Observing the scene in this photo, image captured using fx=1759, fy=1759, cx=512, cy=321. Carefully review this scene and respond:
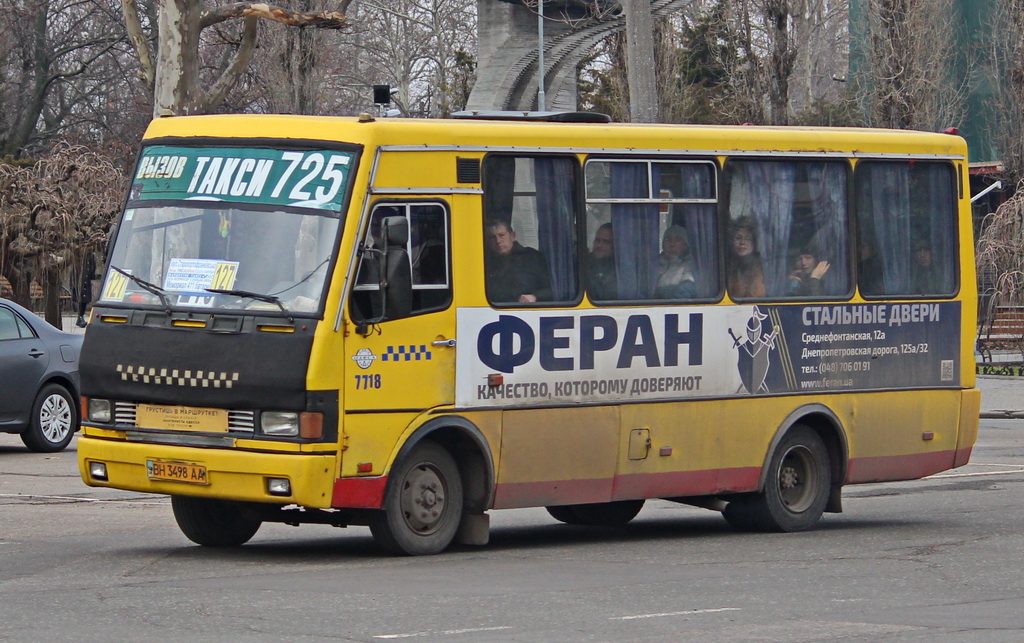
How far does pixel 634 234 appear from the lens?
38.9 ft

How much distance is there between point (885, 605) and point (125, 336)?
466 cm

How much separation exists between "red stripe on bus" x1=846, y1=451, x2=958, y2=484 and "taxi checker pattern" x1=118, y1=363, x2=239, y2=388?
5212mm

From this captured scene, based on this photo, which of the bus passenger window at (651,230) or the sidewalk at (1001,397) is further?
the sidewalk at (1001,397)

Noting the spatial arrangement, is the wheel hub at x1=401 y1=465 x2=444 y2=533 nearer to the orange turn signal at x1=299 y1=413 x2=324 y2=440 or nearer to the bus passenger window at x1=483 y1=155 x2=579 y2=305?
the orange turn signal at x1=299 y1=413 x2=324 y2=440

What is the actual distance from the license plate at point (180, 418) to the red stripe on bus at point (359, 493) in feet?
2.44

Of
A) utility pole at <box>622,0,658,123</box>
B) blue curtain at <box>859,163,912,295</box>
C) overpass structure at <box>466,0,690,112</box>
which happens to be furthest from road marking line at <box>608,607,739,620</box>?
overpass structure at <box>466,0,690,112</box>

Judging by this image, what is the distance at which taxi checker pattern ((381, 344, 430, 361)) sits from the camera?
10328 millimetres

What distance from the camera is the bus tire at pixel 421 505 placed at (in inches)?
410

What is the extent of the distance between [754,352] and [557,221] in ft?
6.44

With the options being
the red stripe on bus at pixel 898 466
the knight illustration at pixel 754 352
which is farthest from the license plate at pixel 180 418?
the red stripe on bus at pixel 898 466

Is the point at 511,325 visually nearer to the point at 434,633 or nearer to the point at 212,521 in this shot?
the point at 212,521

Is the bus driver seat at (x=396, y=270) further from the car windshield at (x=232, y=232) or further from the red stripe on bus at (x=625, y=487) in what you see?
the red stripe on bus at (x=625, y=487)

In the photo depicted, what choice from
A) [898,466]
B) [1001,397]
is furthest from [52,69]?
[898,466]

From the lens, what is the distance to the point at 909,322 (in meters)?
13.5
